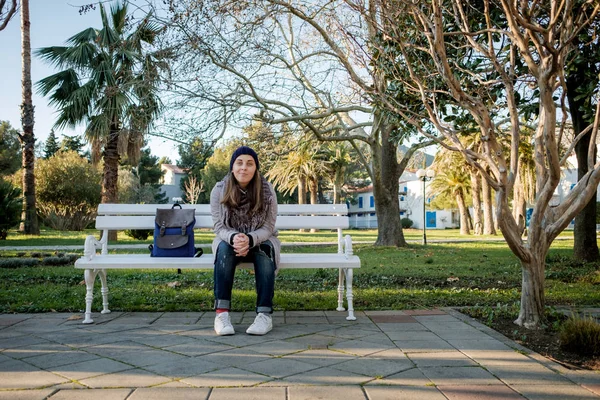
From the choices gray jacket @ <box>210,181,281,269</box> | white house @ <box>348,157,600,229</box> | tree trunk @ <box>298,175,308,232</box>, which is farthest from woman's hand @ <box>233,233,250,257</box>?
white house @ <box>348,157,600,229</box>

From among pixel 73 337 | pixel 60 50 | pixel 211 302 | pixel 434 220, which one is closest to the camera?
pixel 73 337

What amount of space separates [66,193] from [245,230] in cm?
2732

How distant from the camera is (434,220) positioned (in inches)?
2189

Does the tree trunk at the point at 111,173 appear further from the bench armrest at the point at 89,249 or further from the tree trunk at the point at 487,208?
the tree trunk at the point at 487,208

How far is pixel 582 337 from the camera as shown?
343cm

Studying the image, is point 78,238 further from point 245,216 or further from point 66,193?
point 245,216

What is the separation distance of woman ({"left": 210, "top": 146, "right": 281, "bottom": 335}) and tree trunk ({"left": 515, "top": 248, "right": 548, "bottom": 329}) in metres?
2.11

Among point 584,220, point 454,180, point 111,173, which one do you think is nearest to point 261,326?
point 584,220

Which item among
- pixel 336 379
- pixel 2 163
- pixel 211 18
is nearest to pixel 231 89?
pixel 211 18

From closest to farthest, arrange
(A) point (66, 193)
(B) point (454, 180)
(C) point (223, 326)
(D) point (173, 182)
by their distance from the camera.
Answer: (C) point (223, 326)
(A) point (66, 193)
(B) point (454, 180)
(D) point (173, 182)

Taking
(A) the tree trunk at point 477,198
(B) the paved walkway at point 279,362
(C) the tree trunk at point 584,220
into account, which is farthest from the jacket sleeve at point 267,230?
(A) the tree trunk at point 477,198

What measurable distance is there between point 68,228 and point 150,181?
2978 cm

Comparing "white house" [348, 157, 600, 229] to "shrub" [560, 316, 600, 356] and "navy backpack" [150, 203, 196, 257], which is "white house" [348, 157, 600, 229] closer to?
"navy backpack" [150, 203, 196, 257]

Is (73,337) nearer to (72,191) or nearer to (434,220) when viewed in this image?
(72,191)
